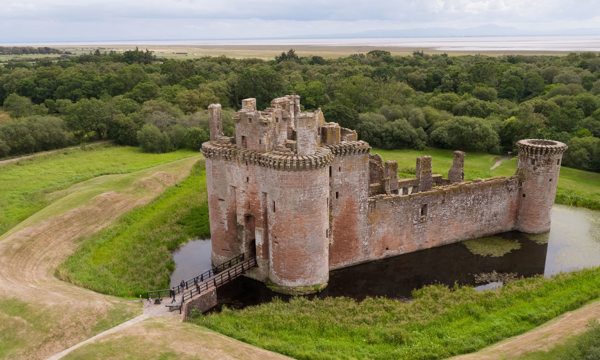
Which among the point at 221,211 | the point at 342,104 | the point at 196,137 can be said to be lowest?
the point at 196,137

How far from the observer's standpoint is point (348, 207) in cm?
2931

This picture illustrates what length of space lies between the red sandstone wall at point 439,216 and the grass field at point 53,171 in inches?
1156

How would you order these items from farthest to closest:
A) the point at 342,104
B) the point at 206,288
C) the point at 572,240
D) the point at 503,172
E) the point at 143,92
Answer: the point at 143,92
the point at 342,104
the point at 503,172
the point at 572,240
the point at 206,288

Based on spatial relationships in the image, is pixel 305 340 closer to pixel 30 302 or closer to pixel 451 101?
pixel 30 302

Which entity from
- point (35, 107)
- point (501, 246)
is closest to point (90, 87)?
point (35, 107)

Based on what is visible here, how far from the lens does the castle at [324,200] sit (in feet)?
85.4

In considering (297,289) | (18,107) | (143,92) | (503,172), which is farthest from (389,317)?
(18,107)

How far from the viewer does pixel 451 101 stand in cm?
7581

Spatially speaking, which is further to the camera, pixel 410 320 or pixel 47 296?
pixel 410 320

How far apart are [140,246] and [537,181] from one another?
30.0 metres

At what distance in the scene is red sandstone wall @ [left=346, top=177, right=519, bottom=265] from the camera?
30703 millimetres

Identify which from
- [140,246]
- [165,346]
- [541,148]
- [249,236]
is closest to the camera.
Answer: [165,346]

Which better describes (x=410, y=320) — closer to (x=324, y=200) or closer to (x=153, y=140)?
(x=324, y=200)

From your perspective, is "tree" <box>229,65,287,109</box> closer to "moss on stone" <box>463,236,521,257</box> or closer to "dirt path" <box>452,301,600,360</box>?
"moss on stone" <box>463,236,521,257</box>
